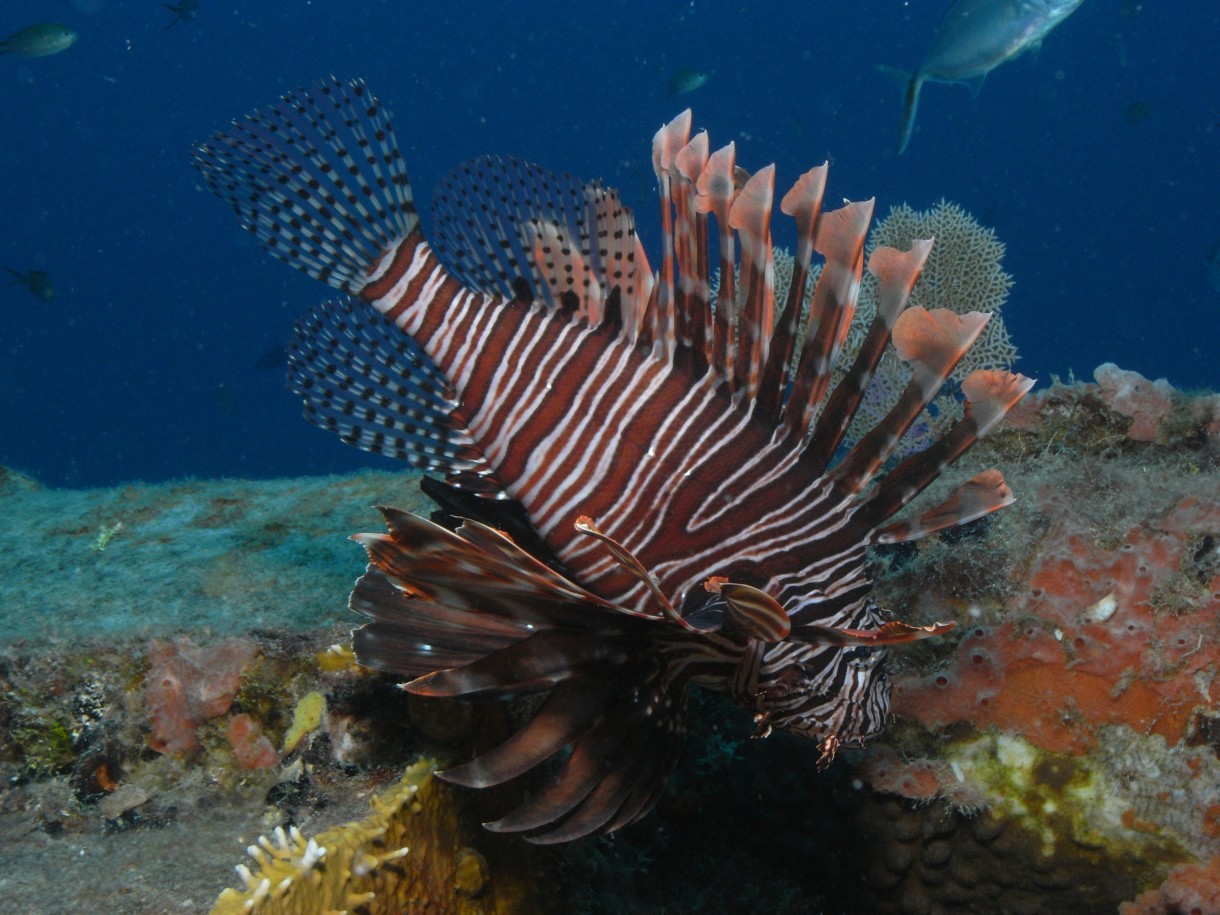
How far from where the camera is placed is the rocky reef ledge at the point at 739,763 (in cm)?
222

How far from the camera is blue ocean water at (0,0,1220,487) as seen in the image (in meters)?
67.2

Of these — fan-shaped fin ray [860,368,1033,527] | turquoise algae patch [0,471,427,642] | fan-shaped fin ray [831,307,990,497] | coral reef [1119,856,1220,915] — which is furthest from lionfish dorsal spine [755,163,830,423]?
coral reef [1119,856,1220,915]

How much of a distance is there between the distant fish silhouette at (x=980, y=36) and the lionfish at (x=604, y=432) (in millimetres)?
5539

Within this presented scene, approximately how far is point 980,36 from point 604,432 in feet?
22.7

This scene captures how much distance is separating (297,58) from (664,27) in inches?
1409

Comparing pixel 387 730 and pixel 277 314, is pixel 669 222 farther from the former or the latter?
pixel 277 314

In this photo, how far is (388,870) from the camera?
193cm

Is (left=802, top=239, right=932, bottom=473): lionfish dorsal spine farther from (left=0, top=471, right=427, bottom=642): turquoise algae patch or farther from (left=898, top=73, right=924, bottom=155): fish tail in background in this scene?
(left=898, top=73, right=924, bottom=155): fish tail in background

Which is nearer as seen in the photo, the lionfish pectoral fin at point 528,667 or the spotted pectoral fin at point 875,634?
the spotted pectoral fin at point 875,634

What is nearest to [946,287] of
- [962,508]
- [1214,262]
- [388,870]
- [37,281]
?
[962,508]

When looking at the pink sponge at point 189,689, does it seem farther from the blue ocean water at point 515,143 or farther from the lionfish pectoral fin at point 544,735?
the blue ocean water at point 515,143

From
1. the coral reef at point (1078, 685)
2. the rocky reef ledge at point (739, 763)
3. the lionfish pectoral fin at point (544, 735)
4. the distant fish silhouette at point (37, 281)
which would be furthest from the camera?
the distant fish silhouette at point (37, 281)

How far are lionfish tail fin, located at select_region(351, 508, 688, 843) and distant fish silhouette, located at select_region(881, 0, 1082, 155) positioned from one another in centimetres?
664

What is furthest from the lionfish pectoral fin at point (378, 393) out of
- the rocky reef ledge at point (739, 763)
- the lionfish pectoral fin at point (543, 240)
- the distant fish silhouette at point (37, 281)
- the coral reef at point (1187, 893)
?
the distant fish silhouette at point (37, 281)
